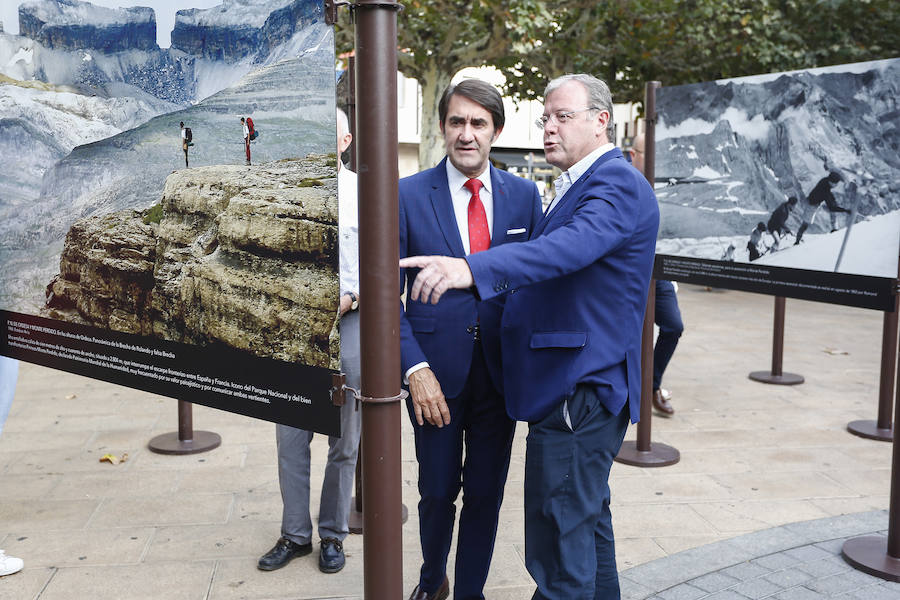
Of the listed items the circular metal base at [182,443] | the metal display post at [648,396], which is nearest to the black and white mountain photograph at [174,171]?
the circular metal base at [182,443]

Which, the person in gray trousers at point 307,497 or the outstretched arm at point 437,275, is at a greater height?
the outstretched arm at point 437,275

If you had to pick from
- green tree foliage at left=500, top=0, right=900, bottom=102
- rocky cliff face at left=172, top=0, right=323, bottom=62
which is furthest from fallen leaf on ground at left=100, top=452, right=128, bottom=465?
green tree foliage at left=500, top=0, right=900, bottom=102

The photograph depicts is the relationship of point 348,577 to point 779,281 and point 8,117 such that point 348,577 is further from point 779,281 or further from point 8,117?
point 779,281

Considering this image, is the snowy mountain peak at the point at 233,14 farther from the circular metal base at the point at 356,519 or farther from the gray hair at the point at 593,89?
the circular metal base at the point at 356,519

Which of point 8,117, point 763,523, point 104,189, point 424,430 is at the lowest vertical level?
point 763,523

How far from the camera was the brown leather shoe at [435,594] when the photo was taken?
336 centimetres

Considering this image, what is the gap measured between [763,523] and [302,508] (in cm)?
224

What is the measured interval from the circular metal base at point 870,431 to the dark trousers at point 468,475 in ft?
11.7

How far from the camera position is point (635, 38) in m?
15.7

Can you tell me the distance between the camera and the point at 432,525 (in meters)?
3.25

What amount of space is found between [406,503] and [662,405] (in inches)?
97.5

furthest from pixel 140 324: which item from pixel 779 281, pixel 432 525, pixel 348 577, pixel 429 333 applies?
pixel 779 281

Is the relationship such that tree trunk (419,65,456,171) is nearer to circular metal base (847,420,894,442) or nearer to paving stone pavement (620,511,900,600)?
circular metal base (847,420,894,442)

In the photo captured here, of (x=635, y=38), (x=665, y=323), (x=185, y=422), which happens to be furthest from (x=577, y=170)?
(x=635, y=38)
